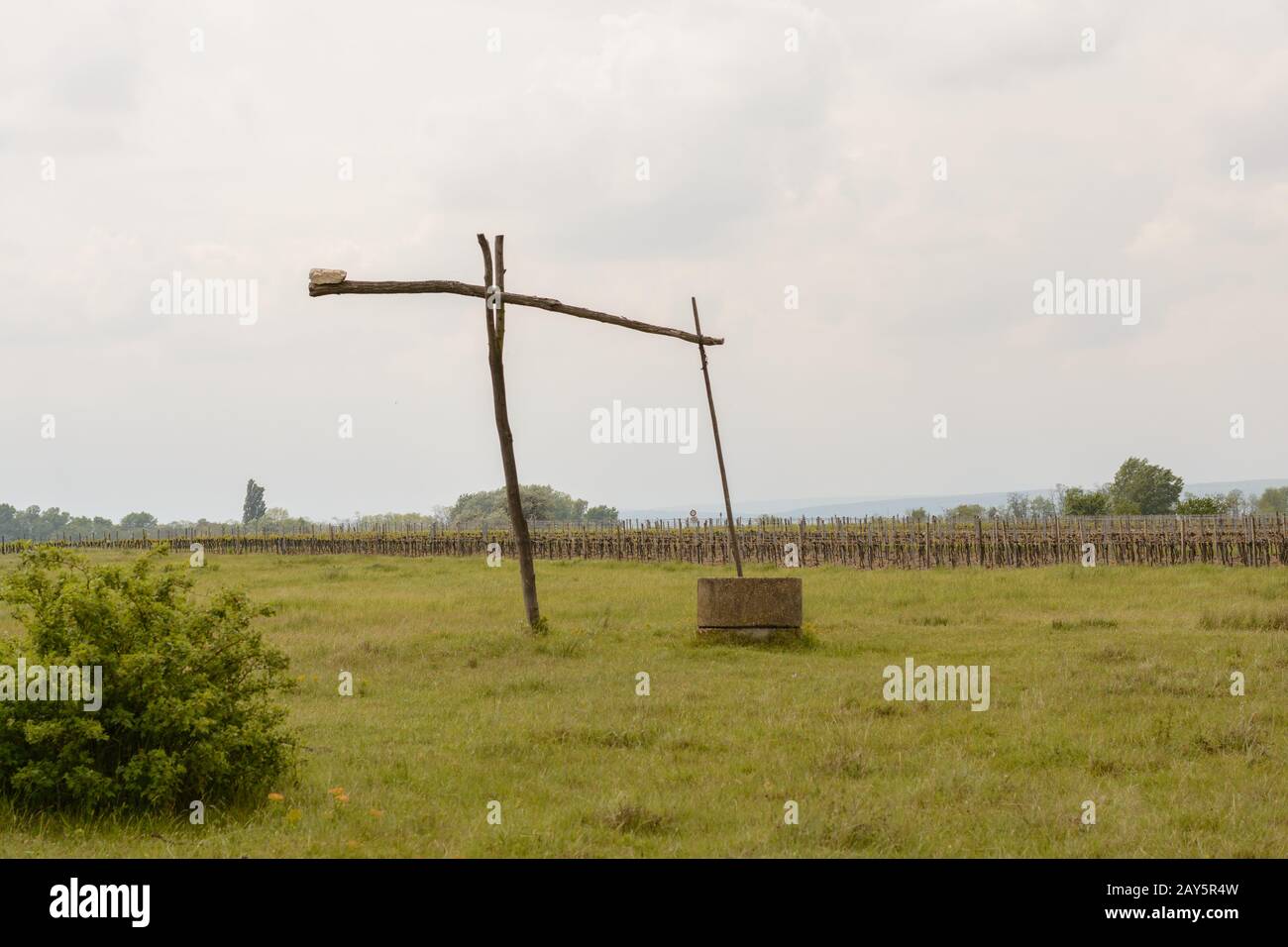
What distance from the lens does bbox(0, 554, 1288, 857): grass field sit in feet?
21.6

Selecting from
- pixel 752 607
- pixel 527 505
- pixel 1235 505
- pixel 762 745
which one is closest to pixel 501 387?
pixel 752 607

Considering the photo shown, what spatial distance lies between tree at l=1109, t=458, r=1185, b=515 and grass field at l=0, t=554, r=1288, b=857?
5584 centimetres

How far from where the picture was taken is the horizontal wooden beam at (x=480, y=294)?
14.7 metres

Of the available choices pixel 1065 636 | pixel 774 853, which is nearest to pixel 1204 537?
pixel 1065 636

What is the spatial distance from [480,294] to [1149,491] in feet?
213

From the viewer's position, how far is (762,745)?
9.20 metres

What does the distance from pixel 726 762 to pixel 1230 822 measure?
3.26 m

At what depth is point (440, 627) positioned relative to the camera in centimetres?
1777

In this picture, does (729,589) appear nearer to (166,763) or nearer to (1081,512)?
(166,763)

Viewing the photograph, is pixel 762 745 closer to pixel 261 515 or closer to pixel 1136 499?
pixel 1136 499

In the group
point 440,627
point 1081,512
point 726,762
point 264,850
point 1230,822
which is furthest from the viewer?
point 1081,512

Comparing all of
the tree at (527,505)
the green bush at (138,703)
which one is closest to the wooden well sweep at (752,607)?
the green bush at (138,703)
